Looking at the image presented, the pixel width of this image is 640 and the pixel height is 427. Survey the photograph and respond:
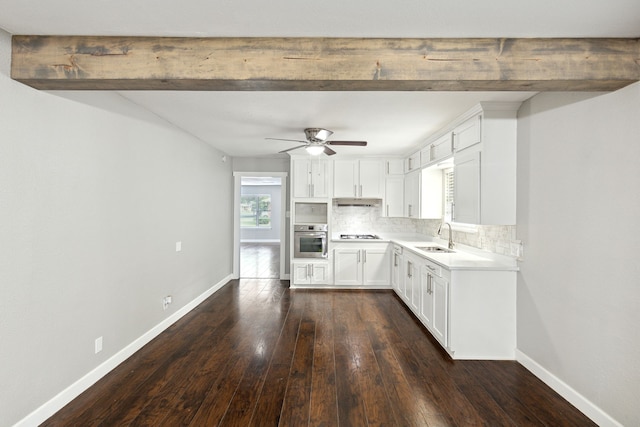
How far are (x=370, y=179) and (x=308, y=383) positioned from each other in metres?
3.80

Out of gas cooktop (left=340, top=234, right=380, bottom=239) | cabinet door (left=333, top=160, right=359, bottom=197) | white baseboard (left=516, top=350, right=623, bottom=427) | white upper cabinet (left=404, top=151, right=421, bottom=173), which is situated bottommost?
white baseboard (left=516, top=350, right=623, bottom=427)

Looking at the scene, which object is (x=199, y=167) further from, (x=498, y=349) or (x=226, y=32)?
(x=498, y=349)

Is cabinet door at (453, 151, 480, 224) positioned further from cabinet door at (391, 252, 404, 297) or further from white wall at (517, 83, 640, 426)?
cabinet door at (391, 252, 404, 297)

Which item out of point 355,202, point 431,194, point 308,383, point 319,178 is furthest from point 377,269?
point 308,383

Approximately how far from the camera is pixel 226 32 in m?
1.84

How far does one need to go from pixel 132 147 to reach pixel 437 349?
12.1 feet

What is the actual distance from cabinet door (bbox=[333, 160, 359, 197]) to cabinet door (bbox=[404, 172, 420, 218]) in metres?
0.89

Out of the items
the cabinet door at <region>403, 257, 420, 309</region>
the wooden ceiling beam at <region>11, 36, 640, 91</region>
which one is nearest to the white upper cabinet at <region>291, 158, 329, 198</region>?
the cabinet door at <region>403, 257, 420, 309</region>

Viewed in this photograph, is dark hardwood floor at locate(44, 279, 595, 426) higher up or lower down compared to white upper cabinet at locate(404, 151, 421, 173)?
lower down

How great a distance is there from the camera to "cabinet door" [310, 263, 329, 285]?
5.36m

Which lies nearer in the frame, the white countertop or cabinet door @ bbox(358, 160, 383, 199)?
the white countertop

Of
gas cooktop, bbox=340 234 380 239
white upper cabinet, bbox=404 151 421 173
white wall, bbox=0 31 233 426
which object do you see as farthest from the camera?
gas cooktop, bbox=340 234 380 239

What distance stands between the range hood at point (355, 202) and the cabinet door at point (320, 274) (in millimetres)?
1245

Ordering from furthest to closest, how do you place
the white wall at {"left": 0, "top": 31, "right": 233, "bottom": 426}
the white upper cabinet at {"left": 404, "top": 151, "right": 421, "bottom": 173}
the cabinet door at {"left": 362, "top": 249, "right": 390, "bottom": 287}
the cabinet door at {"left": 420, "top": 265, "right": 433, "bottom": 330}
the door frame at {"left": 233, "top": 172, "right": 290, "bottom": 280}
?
the door frame at {"left": 233, "top": 172, "right": 290, "bottom": 280} < the cabinet door at {"left": 362, "top": 249, "right": 390, "bottom": 287} < the white upper cabinet at {"left": 404, "top": 151, "right": 421, "bottom": 173} < the cabinet door at {"left": 420, "top": 265, "right": 433, "bottom": 330} < the white wall at {"left": 0, "top": 31, "right": 233, "bottom": 426}
